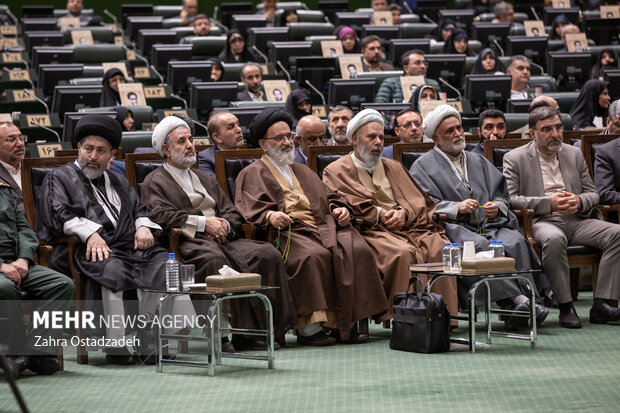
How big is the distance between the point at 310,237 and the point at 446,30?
8449 mm

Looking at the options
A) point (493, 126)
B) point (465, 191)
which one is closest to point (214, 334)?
point (465, 191)

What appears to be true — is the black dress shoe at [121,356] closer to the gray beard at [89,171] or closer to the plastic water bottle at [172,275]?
the plastic water bottle at [172,275]

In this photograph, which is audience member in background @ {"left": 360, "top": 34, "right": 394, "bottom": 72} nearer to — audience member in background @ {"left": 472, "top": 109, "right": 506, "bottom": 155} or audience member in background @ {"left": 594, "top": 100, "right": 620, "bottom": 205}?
audience member in background @ {"left": 472, "top": 109, "right": 506, "bottom": 155}

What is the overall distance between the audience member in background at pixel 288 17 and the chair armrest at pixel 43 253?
9.13m

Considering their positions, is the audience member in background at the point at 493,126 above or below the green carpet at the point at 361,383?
above

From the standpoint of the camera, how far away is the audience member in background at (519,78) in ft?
32.4

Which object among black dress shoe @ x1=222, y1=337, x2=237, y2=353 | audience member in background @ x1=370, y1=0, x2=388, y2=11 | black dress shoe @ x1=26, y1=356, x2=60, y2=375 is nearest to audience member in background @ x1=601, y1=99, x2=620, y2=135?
black dress shoe @ x1=222, y1=337, x2=237, y2=353

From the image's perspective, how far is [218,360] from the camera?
4.77m

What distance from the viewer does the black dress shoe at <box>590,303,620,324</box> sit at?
18.6ft

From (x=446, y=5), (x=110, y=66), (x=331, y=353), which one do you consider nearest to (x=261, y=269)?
(x=331, y=353)

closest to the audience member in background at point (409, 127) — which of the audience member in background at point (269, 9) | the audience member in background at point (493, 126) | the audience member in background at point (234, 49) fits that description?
the audience member in background at point (493, 126)

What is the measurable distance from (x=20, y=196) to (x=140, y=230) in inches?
30.3

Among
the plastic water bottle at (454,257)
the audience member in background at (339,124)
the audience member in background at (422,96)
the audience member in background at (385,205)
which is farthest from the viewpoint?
the audience member in background at (422,96)

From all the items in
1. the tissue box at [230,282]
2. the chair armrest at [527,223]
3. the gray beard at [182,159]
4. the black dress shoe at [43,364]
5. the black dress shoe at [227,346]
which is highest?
the gray beard at [182,159]
